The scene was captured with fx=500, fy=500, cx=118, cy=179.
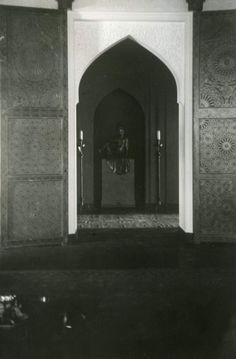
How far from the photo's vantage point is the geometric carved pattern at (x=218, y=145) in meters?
6.37

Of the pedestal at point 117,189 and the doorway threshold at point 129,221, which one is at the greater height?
the pedestal at point 117,189

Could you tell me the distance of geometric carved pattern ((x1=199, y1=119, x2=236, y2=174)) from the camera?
6.37m

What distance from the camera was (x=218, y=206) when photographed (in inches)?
253

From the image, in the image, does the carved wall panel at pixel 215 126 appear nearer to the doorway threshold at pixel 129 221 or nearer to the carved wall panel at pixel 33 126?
the doorway threshold at pixel 129 221

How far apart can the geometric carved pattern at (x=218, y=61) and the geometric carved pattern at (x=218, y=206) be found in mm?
1006

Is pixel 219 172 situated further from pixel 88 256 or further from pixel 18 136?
pixel 18 136

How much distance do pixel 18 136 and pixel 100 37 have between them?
5.63ft

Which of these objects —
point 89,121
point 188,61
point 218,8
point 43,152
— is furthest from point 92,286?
point 89,121

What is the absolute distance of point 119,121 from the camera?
1102cm

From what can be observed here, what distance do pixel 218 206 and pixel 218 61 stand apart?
1.83 meters

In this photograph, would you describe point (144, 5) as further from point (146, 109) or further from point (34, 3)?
point (146, 109)

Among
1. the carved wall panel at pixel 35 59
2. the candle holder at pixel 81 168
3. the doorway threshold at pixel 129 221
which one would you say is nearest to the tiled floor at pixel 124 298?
the doorway threshold at pixel 129 221

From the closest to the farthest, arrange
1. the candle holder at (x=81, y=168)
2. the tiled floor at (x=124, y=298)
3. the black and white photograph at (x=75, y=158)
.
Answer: the tiled floor at (x=124, y=298) < the black and white photograph at (x=75, y=158) < the candle holder at (x=81, y=168)

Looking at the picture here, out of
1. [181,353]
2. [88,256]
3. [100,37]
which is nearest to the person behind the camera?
[181,353]
